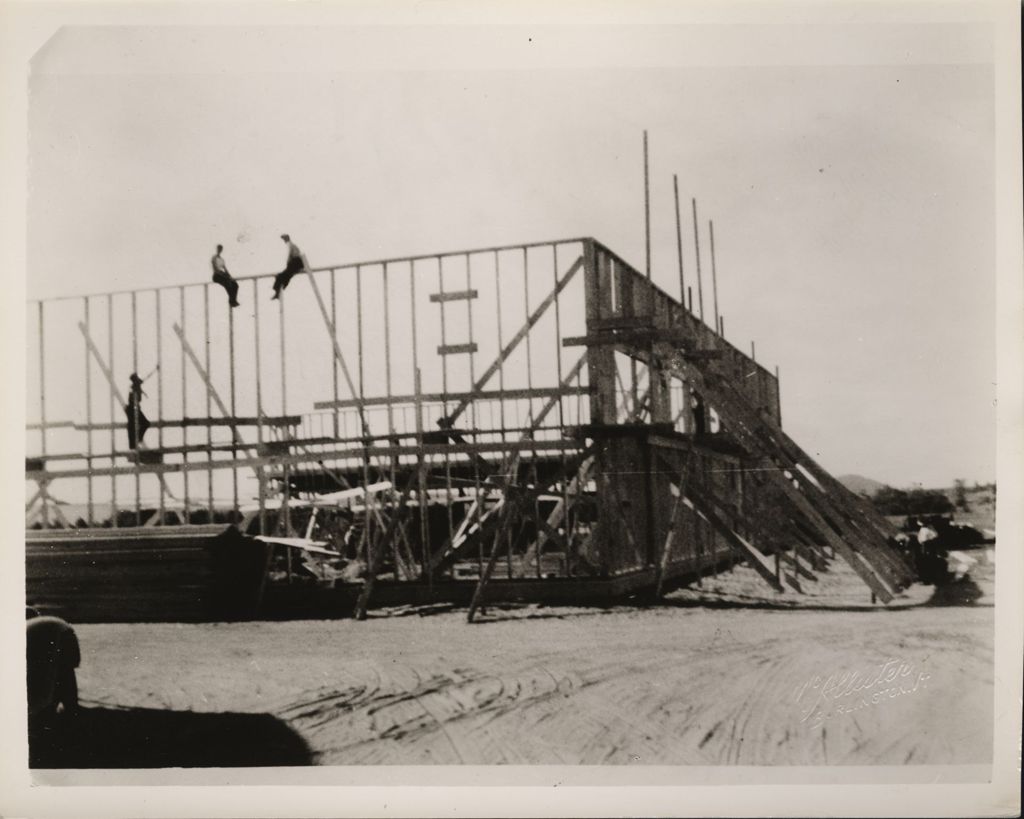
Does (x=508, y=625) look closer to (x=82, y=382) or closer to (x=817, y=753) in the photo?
(x=817, y=753)

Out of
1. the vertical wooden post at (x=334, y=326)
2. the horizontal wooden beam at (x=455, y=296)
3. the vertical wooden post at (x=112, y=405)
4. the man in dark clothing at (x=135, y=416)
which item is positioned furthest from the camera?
the man in dark clothing at (x=135, y=416)

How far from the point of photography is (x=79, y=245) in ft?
31.0

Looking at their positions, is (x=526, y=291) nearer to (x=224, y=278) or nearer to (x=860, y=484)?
(x=224, y=278)

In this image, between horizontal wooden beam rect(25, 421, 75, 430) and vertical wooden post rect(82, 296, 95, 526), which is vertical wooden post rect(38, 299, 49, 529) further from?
vertical wooden post rect(82, 296, 95, 526)

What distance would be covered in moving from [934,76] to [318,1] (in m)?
5.13

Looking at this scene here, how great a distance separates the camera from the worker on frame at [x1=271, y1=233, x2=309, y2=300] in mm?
10156

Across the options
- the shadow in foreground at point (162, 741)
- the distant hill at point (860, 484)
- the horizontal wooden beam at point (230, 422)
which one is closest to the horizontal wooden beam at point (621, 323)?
the distant hill at point (860, 484)

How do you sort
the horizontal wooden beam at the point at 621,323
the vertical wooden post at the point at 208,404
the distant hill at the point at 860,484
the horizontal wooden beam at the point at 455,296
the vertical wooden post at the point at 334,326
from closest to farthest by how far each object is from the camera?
the distant hill at the point at 860,484
the vertical wooden post at the point at 208,404
the horizontal wooden beam at the point at 455,296
the vertical wooden post at the point at 334,326
the horizontal wooden beam at the point at 621,323

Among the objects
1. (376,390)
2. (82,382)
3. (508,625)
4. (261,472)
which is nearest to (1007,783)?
(508,625)

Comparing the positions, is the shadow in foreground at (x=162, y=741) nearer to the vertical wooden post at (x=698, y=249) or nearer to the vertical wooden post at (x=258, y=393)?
the vertical wooden post at (x=258, y=393)
